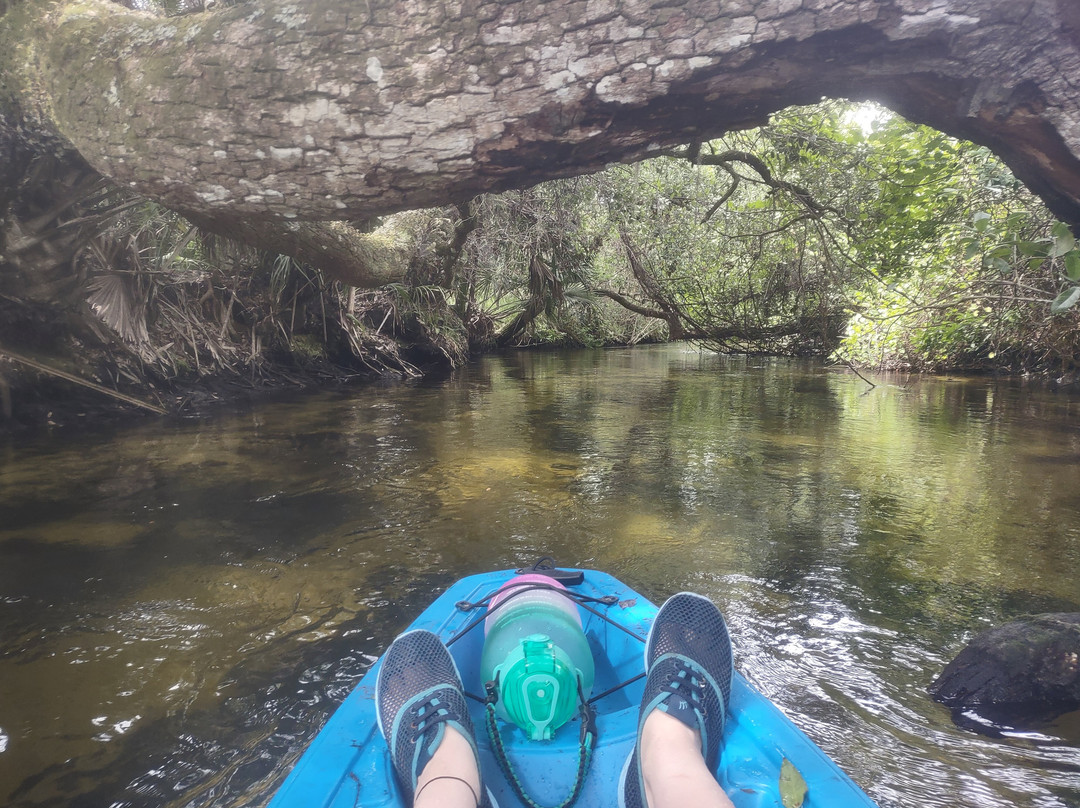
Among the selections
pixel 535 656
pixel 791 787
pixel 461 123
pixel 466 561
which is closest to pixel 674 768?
pixel 791 787

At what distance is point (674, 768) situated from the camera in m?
1.43

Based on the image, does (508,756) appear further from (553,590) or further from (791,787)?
(791,787)

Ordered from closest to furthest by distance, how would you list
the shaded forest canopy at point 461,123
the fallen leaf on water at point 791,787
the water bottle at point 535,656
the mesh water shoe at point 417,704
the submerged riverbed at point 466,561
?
1. the fallen leaf on water at point 791,787
2. the mesh water shoe at point 417,704
3. the water bottle at point 535,656
4. the submerged riverbed at point 466,561
5. the shaded forest canopy at point 461,123

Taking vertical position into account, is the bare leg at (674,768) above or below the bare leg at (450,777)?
above

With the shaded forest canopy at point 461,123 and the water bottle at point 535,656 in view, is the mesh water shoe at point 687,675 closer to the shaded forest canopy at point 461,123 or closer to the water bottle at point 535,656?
the water bottle at point 535,656

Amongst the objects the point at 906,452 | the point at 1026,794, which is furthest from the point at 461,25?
the point at 906,452

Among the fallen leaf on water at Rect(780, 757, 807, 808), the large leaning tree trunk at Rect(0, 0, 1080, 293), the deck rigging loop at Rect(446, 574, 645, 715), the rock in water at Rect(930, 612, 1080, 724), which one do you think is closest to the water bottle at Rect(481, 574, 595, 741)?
the deck rigging loop at Rect(446, 574, 645, 715)

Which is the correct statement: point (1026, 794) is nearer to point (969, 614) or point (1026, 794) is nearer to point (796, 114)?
point (969, 614)

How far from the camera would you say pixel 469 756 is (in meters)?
1.56

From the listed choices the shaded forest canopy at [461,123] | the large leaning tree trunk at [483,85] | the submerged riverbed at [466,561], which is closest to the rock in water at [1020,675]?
the submerged riverbed at [466,561]

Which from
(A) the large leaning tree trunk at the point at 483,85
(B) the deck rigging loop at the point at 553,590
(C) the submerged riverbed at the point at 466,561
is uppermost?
(A) the large leaning tree trunk at the point at 483,85

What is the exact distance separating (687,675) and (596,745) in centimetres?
31

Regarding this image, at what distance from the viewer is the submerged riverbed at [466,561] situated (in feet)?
5.98

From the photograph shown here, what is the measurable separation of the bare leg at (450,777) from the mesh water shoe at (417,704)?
21 millimetres
